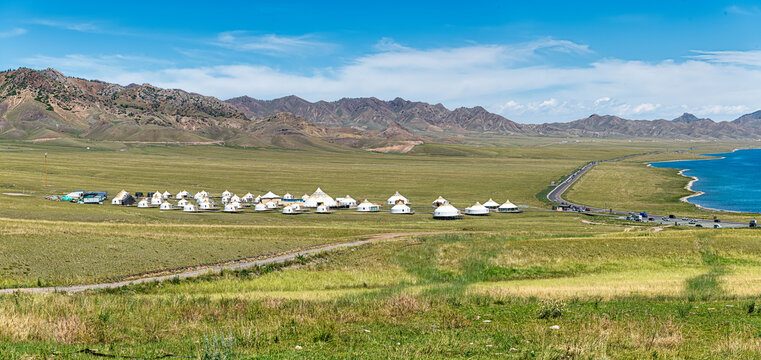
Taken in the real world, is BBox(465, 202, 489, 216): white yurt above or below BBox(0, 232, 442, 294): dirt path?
below

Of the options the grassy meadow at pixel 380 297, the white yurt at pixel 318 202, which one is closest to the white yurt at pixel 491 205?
the white yurt at pixel 318 202

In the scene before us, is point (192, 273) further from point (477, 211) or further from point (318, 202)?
point (318, 202)

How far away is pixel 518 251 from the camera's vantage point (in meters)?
50.3

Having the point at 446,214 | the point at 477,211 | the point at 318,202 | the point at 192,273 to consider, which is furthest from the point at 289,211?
the point at 192,273

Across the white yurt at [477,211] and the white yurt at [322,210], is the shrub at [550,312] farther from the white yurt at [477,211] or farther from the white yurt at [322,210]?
the white yurt at [322,210]

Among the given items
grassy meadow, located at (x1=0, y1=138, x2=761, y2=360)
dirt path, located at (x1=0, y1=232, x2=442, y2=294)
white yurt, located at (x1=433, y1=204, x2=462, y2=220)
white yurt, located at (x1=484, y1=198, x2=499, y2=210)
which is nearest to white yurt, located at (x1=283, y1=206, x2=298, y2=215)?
white yurt, located at (x1=433, y1=204, x2=462, y2=220)

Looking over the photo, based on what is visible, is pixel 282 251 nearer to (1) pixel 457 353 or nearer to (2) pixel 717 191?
(1) pixel 457 353

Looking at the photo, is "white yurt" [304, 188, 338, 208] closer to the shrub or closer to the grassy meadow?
the grassy meadow

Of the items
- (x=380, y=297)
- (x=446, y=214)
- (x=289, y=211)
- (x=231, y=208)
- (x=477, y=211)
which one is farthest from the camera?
(x=231, y=208)

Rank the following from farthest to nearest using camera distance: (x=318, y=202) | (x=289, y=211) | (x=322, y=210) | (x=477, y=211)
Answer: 1. (x=318, y=202)
2. (x=322, y=210)
3. (x=477, y=211)
4. (x=289, y=211)

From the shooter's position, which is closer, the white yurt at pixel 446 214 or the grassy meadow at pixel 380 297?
the grassy meadow at pixel 380 297

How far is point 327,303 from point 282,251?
30.7m

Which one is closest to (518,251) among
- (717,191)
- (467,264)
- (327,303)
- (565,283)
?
(467,264)

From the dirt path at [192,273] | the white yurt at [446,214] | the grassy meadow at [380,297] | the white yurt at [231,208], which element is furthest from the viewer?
the white yurt at [231,208]
